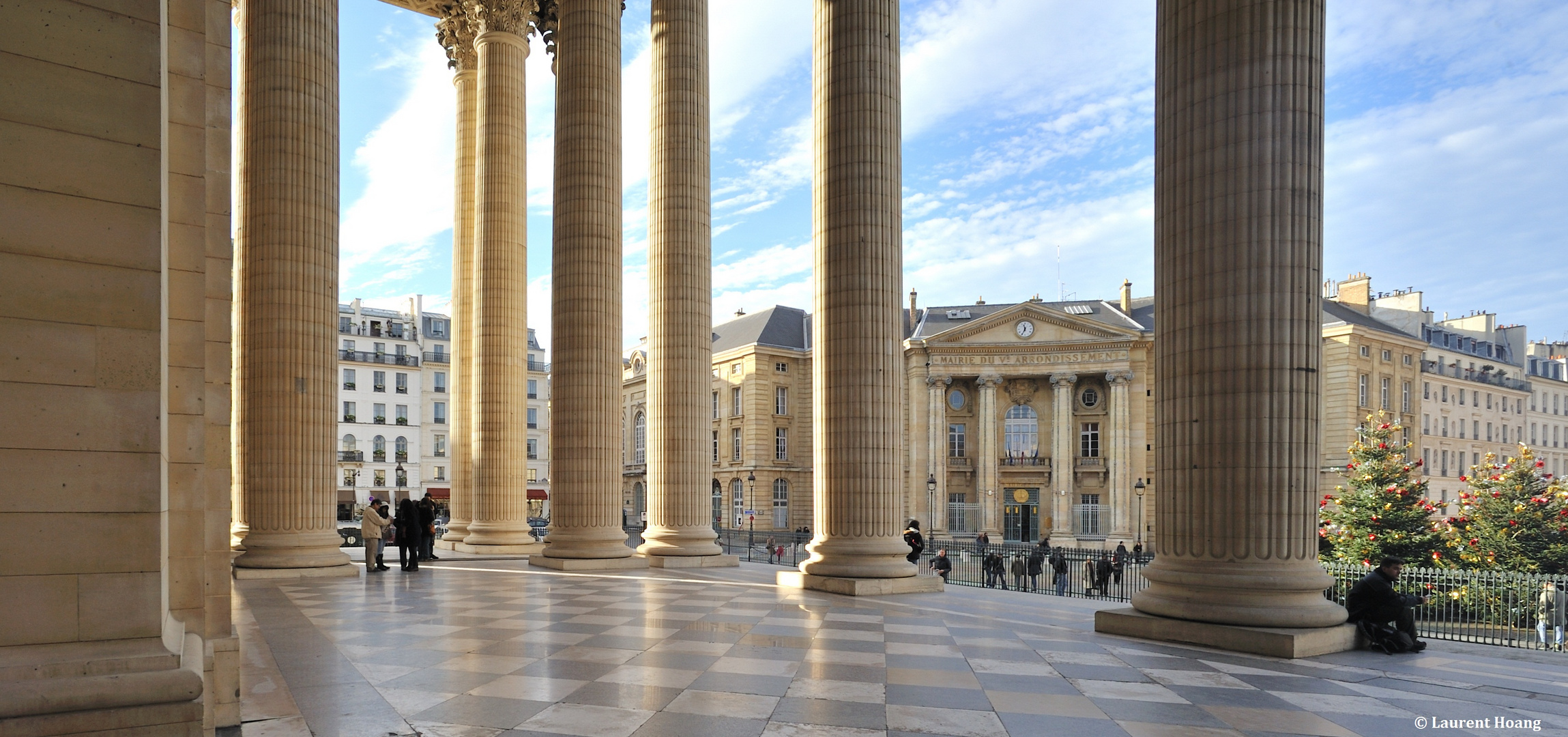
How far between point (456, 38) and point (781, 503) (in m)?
58.0

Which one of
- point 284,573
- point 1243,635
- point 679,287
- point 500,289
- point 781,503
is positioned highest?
point 500,289

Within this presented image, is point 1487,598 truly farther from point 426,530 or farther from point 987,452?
point 987,452

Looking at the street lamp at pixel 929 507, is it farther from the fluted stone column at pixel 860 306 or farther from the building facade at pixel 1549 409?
the building facade at pixel 1549 409

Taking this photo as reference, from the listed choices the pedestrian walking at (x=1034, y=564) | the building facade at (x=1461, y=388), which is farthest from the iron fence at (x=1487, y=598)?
the building facade at (x=1461, y=388)

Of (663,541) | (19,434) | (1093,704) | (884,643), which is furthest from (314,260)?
(1093,704)

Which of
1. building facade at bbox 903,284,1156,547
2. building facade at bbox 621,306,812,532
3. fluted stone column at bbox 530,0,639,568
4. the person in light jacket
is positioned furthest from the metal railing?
fluted stone column at bbox 530,0,639,568

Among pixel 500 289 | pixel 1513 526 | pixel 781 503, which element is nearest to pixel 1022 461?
pixel 781 503

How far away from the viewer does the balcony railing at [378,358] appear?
85.9 meters

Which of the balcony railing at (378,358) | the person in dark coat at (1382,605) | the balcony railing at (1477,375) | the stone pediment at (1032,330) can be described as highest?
the stone pediment at (1032,330)

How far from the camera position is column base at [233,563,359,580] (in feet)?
63.2

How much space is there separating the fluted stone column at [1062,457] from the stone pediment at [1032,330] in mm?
3211

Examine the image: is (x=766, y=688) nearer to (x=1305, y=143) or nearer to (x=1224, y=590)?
(x=1224, y=590)

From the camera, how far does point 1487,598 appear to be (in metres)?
20.8

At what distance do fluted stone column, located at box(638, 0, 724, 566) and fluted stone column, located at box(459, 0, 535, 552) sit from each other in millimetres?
6121
